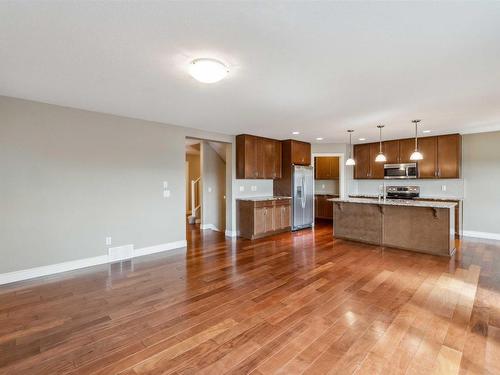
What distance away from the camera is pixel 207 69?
93.5 inches

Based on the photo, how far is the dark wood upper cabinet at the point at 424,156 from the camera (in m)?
5.92

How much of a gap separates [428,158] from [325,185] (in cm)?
304

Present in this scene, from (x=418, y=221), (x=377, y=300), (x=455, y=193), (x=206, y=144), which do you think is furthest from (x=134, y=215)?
(x=455, y=193)

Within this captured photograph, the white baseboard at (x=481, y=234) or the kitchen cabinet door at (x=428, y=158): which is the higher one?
the kitchen cabinet door at (x=428, y=158)

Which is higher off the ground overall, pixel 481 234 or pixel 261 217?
pixel 261 217

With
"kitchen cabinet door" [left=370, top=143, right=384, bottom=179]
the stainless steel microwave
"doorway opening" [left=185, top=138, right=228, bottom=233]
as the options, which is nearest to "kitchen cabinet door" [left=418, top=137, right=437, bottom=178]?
the stainless steel microwave

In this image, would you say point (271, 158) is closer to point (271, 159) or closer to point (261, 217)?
point (271, 159)

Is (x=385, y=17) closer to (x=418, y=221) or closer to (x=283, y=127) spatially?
(x=283, y=127)

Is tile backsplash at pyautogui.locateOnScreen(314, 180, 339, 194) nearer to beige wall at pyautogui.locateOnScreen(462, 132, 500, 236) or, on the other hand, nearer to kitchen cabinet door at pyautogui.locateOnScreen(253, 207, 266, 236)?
beige wall at pyautogui.locateOnScreen(462, 132, 500, 236)

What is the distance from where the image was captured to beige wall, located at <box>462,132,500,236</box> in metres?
5.59

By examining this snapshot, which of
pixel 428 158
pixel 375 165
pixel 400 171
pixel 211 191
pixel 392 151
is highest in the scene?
pixel 392 151

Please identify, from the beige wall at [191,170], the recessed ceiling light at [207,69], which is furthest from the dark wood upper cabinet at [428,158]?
the beige wall at [191,170]

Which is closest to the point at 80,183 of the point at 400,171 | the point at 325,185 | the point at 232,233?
the point at 232,233

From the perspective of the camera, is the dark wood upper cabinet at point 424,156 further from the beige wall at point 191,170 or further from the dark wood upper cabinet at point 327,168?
the beige wall at point 191,170
